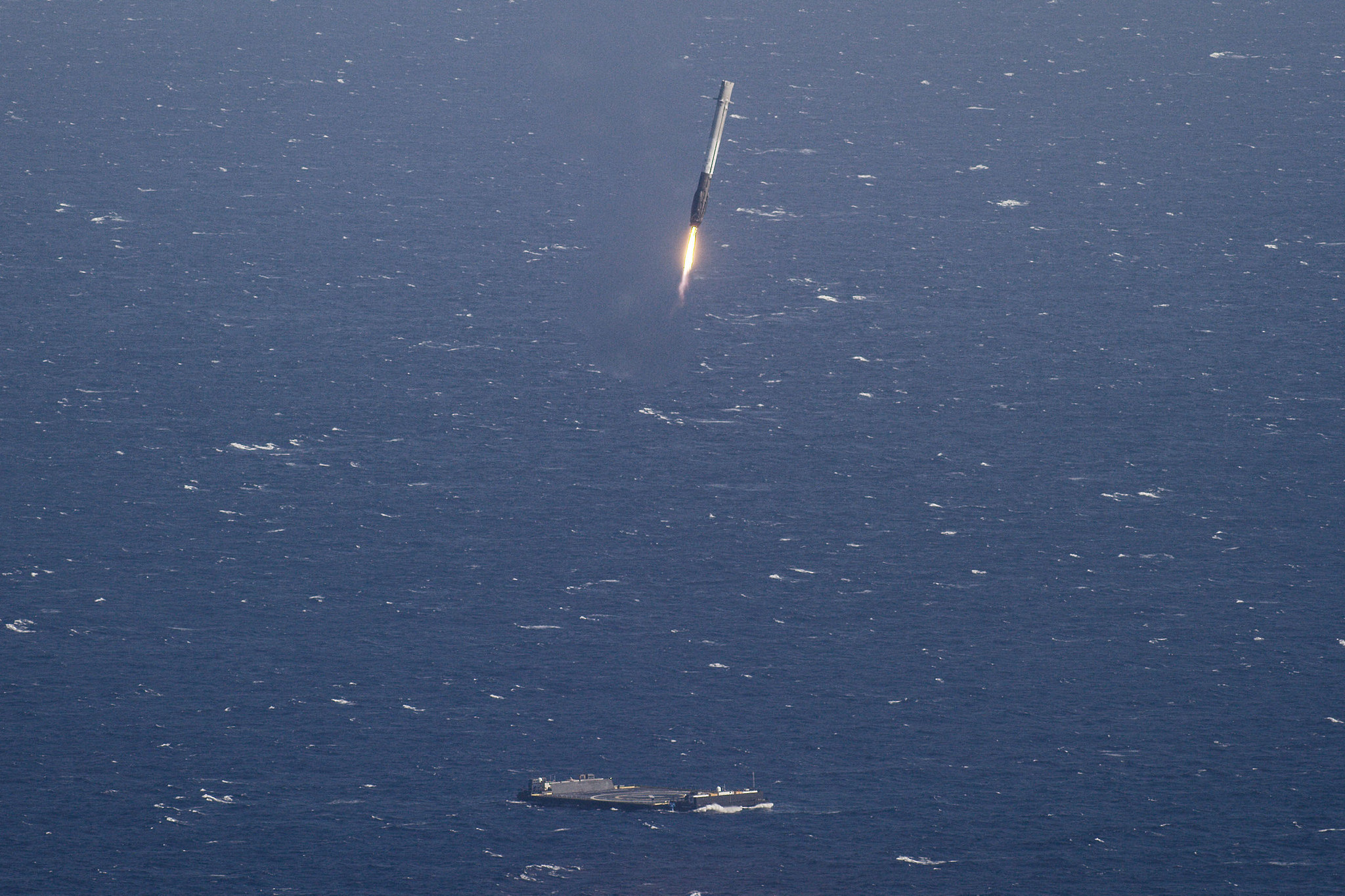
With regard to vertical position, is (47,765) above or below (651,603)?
below

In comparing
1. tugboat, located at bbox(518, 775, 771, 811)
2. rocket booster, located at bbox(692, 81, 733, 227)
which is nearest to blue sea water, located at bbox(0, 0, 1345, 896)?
tugboat, located at bbox(518, 775, 771, 811)

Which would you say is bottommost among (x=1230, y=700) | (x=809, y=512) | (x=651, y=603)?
(x=1230, y=700)

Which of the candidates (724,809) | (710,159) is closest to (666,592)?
(724,809)

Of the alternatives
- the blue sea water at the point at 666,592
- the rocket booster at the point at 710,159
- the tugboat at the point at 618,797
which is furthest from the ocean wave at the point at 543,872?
the rocket booster at the point at 710,159

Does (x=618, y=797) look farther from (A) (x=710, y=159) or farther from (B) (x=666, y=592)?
(A) (x=710, y=159)

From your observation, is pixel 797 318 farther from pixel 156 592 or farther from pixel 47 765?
pixel 47 765

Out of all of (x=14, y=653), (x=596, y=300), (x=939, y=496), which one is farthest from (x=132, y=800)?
(x=596, y=300)

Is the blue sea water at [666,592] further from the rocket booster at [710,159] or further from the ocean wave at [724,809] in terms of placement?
the rocket booster at [710,159]

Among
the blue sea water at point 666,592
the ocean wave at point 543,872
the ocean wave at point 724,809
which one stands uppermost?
the blue sea water at point 666,592
